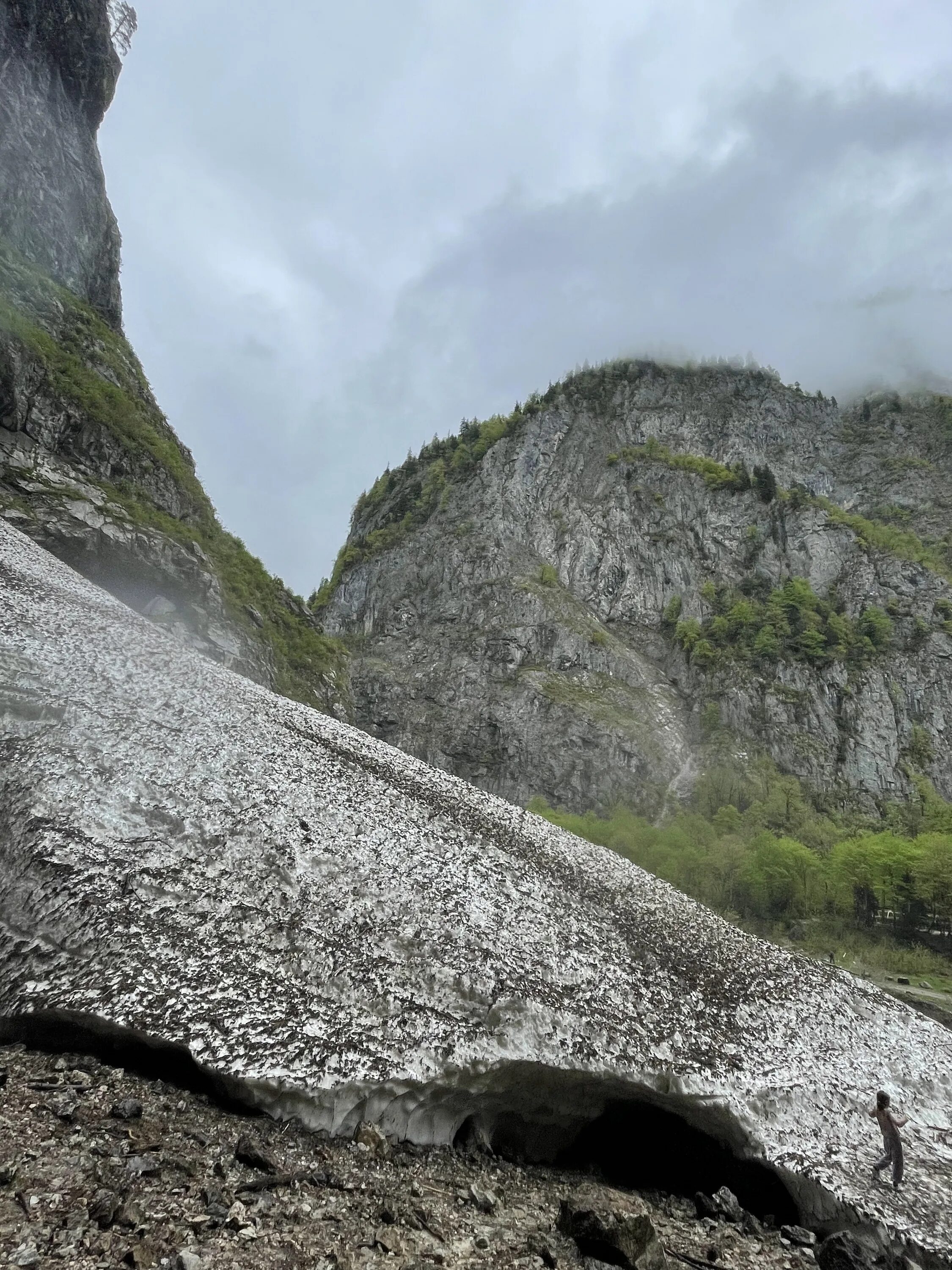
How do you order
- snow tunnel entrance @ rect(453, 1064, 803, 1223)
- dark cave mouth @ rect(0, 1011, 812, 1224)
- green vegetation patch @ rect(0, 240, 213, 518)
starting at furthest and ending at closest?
green vegetation patch @ rect(0, 240, 213, 518)
snow tunnel entrance @ rect(453, 1064, 803, 1223)
dark cave mouth @ rect(0, 1011, 812, 1224)

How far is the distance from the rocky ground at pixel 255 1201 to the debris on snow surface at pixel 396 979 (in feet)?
1.09

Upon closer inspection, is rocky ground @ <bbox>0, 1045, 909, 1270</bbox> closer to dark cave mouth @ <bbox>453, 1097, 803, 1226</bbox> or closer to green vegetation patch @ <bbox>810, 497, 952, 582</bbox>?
dark cave mouth @ <bbox>453, 1097, 803, 1226</bbox>

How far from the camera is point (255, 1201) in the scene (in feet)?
24.2

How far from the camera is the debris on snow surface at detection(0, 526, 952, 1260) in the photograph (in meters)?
9.32

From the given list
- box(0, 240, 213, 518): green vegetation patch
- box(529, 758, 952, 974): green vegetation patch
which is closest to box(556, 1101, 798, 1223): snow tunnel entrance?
box(0, 240, 213, 518): green vegetation patch

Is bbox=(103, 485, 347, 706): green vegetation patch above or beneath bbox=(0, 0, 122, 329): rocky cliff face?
beneath

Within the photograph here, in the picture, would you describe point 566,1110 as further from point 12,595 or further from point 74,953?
point 12,595

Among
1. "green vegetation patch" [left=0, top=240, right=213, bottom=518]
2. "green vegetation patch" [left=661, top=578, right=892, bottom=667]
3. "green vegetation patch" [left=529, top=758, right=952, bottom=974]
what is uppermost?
"green vegetation patch" [left=661, top=578, right=892, bottom=667]

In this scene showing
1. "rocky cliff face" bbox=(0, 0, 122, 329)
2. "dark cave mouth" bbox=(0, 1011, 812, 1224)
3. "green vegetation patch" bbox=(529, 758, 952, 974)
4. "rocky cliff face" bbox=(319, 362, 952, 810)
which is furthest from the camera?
"rocky cliff face" bbox=(319, 362, 952, 810)

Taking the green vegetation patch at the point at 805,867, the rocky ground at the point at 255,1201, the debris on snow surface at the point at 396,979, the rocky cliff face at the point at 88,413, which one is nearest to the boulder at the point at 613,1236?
the rocky ground at the point at 255,1201

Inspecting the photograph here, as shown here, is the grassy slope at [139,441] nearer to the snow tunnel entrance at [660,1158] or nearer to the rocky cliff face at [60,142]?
the rocky cliff face at [60,142]

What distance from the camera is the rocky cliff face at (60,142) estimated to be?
47.8 m

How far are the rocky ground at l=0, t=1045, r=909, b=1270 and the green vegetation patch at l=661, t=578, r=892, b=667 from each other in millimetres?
117061

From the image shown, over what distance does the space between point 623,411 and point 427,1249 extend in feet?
575
